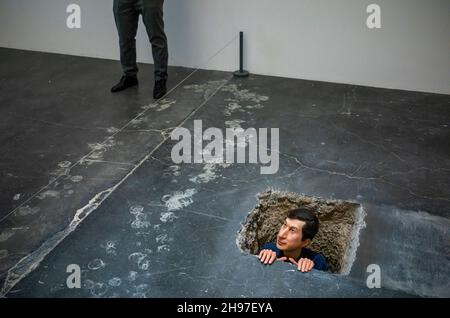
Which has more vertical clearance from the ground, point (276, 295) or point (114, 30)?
point (114, 30)

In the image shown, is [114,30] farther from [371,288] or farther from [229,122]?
[371,288]

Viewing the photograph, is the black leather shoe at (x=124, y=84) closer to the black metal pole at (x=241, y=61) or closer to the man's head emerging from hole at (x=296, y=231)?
the black metal pole at (x=241, y=61)

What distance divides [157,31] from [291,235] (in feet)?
6.26

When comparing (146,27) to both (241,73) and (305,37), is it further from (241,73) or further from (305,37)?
(305,37)

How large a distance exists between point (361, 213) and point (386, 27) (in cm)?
184

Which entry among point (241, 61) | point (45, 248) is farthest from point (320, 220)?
point (241, 61)

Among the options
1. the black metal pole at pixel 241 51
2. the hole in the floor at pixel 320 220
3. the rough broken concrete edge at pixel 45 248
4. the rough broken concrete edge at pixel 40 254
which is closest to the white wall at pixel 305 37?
the black metal pole at pixel 241 51

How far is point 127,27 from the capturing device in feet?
10.3

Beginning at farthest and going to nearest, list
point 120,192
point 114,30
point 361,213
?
point 114,30 → point 120,192 → point 361,213

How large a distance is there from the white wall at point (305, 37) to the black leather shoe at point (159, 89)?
0.64 meters

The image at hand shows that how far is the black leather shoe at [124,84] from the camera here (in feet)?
10.7

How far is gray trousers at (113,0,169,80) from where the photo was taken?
2998 mm

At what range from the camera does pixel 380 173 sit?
2.18 metres

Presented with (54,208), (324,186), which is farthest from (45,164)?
(324,186)
